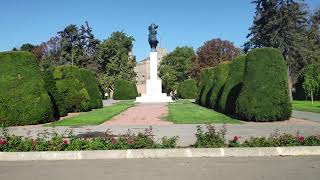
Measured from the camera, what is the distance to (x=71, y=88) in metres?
31.7

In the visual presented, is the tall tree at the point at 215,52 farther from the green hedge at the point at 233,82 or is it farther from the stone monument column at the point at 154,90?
the green hedge at the point at 233,82

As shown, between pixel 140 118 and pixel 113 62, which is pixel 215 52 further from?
pixel 140 118

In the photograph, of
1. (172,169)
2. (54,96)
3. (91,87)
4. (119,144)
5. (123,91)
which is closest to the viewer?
(172,169)

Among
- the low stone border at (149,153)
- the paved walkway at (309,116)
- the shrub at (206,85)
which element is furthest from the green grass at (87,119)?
the shrub at (206,85)

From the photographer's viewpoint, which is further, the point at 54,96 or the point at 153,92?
the point at 153,92

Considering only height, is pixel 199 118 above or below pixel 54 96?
below

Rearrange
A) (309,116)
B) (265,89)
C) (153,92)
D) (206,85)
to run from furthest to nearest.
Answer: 1. (153,92)
2. (206,85)
3. (309,116)
4. (265,89)

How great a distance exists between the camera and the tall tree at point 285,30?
5819cm

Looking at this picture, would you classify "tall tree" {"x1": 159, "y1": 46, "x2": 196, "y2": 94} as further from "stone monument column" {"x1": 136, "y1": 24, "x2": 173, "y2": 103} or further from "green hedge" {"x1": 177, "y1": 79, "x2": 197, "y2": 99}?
"stone monument column" {"x1": 136, "y1": 24, "x2": 173, "y2": 103}

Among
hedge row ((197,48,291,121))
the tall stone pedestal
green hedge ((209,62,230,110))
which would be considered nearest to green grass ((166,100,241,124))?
hedge row ((197,48,291,121))

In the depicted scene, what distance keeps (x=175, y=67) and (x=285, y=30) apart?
38845 millimetres

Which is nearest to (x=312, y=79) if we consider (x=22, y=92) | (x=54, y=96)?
(x=54, y=96)

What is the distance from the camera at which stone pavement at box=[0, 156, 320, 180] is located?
7996 mm

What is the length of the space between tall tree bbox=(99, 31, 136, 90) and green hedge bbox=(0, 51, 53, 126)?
58.2 m
